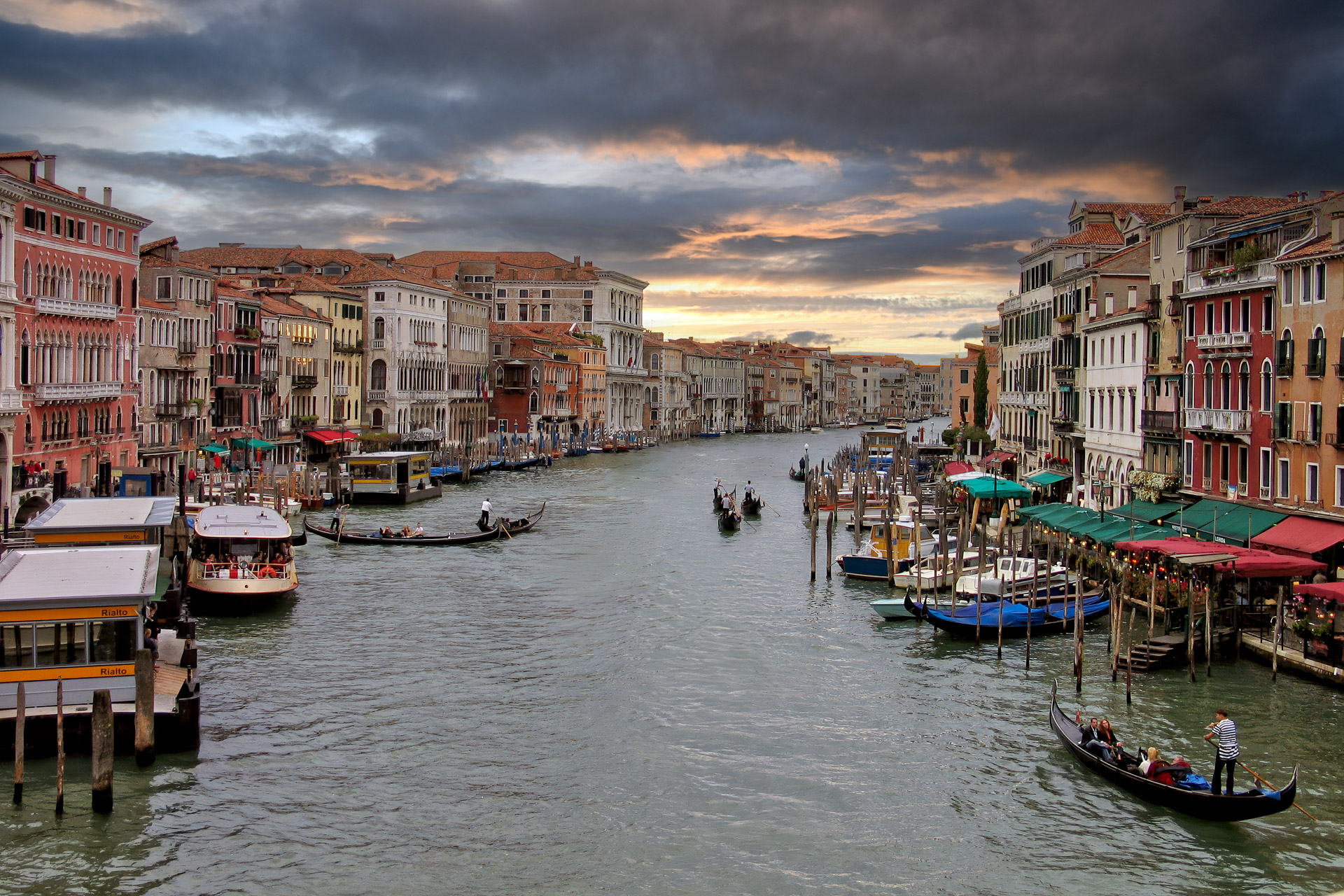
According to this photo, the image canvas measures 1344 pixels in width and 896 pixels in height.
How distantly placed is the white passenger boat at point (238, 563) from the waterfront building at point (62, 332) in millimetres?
5267

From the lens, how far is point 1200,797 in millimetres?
12258

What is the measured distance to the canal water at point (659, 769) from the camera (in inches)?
446

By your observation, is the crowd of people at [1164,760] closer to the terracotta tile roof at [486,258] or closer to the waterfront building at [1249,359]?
the waterfront building at [1249,359]

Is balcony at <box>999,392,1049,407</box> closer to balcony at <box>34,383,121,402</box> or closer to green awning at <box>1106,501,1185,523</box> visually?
green awning at <box>1106,501,1185,523</box>

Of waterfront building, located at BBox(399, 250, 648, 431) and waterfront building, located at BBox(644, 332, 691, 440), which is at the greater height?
waterfront building, located at BBox(399, 250, 648, 431)

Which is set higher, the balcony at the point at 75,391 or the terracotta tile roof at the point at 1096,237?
the terracotta tile roof at the point at 1096,237

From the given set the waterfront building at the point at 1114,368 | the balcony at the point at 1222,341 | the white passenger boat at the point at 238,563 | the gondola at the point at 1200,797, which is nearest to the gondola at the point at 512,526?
the white passenger boat at the point at 238,563

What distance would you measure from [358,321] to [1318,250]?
158 ft

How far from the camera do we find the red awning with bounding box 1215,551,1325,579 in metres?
17.6

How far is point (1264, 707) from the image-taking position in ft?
51.2

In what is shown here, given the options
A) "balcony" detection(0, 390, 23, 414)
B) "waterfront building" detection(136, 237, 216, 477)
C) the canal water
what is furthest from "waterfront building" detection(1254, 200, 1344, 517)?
"waterfront building" detection(136, 237, 216, 477)

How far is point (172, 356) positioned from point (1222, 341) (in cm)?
3212

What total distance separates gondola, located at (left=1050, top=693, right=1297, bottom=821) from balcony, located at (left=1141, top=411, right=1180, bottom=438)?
530 inches

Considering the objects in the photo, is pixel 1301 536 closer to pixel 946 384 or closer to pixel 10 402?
pixel 10 402
